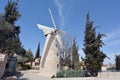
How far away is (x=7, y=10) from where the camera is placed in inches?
1735

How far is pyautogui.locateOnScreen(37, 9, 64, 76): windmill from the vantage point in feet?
160

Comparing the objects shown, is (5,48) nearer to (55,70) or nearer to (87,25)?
(55,70)

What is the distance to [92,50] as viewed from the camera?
48156mm

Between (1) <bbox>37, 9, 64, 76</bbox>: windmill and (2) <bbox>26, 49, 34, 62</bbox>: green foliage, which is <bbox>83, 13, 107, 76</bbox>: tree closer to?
(1) <bbox>37, 9, 64, 76</bbox>: windmill

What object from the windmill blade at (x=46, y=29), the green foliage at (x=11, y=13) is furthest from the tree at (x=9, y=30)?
the windmill blade at (x=46, y=29)

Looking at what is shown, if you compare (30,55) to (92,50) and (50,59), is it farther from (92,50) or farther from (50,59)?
(92,50)

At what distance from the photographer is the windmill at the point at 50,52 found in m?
48.8

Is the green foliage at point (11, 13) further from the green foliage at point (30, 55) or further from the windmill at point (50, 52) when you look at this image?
the green foliage at point (30, 55)

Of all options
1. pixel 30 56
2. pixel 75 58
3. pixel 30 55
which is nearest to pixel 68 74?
pixel 75 58

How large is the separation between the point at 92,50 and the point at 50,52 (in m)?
9.51

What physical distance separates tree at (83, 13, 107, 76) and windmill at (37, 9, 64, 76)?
6728mm

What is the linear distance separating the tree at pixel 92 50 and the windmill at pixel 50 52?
6.73m

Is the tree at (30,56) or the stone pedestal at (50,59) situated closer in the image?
the stone pedestal at (50,59)

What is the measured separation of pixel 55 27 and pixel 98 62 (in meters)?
14.0
